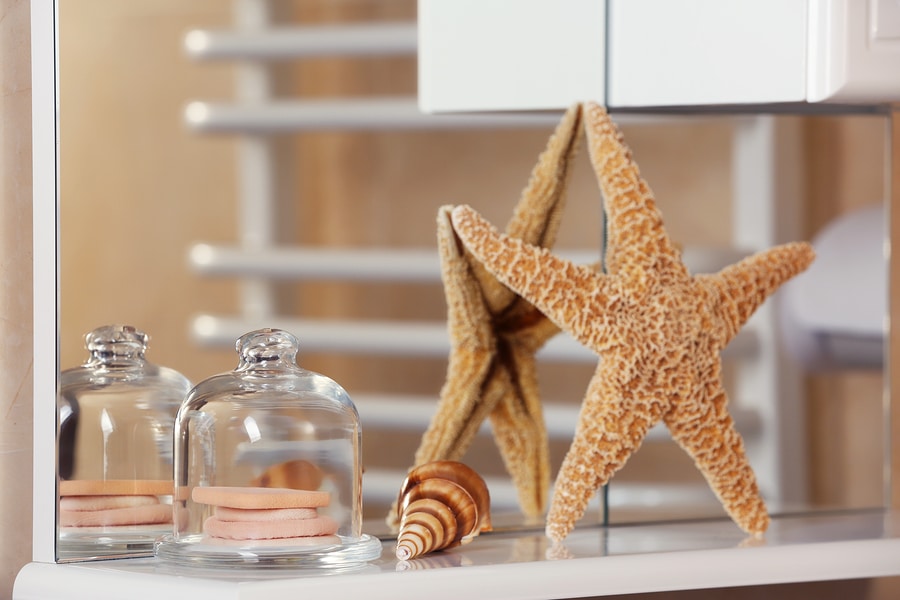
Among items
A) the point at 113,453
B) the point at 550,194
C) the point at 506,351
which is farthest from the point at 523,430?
the point at 113,453

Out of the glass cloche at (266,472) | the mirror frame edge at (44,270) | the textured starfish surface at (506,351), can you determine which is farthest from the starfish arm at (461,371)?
the mirror frame edge at (44,270)

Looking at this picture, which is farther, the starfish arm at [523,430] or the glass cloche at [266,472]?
the starfish arm at [523,430]

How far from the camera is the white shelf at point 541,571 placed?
1.99 feet

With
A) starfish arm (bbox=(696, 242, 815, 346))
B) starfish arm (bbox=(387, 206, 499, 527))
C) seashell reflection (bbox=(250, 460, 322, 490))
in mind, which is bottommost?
seashell reflection (bbox=(250, 460, 322, 490))

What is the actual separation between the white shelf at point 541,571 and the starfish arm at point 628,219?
0.17 meters

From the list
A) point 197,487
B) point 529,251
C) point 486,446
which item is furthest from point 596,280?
point 197,487

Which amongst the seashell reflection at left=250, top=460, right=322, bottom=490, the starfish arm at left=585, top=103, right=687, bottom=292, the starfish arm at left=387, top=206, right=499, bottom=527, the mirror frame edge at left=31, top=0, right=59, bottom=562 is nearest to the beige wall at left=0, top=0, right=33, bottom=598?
the mirror frame edge at left=31, top=0, right=59, bottom=562

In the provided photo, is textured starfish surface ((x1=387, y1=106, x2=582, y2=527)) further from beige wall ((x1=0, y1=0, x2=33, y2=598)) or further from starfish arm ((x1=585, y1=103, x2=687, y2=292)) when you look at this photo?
beige wall ((x1=0, y1=0, x2=33, y2=598))

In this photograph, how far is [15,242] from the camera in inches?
26.3

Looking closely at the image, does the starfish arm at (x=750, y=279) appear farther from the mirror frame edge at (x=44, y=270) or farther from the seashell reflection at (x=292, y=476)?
the mirror frame edge at (x=44, y=270)

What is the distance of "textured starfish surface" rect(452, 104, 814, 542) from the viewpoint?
28.4 inches

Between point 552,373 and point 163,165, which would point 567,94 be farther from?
point 163,165

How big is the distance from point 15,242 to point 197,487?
18 cm

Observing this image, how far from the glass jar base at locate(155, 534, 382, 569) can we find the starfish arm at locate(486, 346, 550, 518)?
0.18m
